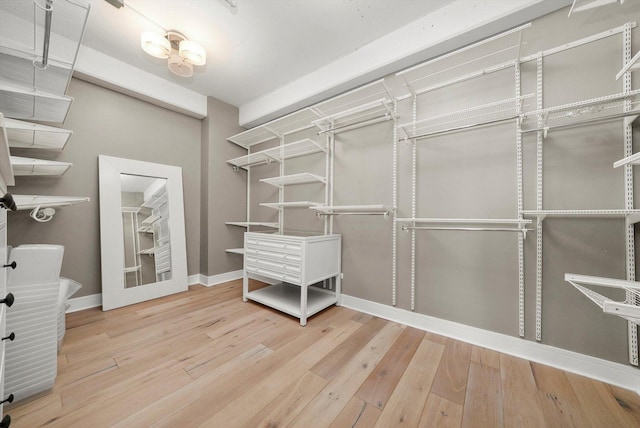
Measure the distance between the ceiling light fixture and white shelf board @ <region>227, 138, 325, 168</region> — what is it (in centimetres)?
106

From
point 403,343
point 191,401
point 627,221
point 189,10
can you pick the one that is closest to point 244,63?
point 189,10

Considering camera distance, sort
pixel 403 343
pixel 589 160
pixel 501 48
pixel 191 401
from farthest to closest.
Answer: pixel 403 343
pixel 501 48
pixel 589 160
pixel 191 401

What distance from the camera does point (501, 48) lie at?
1.62 meters

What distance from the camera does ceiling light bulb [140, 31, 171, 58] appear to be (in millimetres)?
1843

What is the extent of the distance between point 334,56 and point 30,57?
2.18 meters

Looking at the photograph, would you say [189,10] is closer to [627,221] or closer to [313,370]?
[313,370]

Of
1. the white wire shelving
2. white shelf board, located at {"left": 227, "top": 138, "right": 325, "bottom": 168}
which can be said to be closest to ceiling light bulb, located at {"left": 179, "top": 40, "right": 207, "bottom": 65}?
the white wire shelving

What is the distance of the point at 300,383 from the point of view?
1.33 metres

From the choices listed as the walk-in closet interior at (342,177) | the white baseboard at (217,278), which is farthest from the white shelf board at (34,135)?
the white baseboard at (217,278)

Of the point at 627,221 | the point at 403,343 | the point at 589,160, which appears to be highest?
the point at 589,160

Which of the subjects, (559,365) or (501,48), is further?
(501,48)

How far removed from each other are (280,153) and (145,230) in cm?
178

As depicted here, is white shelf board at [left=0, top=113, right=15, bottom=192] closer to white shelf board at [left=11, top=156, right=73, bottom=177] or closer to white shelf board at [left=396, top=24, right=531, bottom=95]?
white shelf board at [left=11, top=156, right=73, bottom=177]

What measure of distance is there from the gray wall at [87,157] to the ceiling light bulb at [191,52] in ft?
3.69
